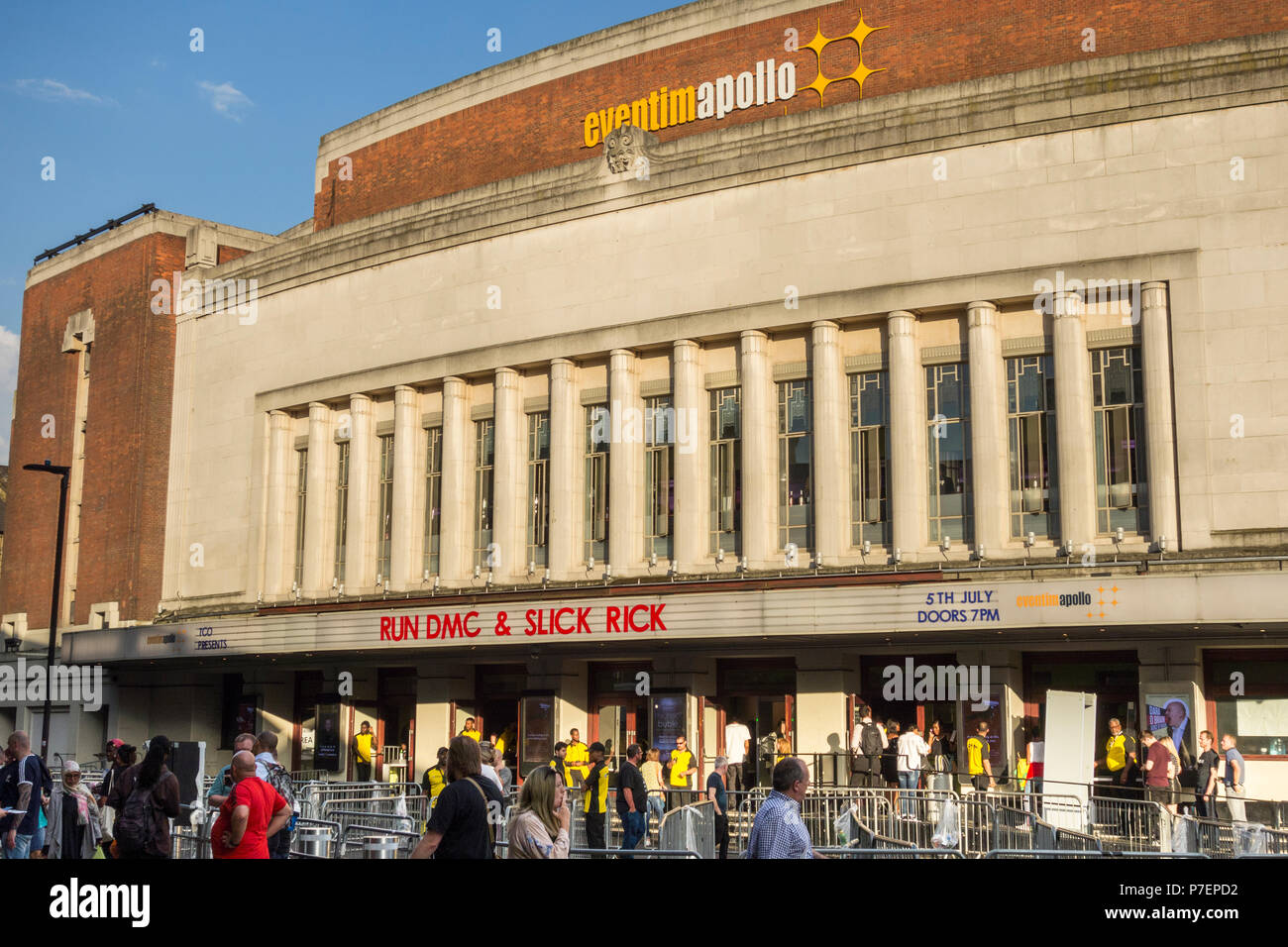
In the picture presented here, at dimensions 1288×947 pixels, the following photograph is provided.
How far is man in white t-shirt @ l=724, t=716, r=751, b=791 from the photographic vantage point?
28.2 m

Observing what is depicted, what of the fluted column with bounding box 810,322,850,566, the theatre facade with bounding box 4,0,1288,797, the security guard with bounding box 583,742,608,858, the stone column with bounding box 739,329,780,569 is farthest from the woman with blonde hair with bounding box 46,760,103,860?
the fluted column with bounding box 810,322,850,566

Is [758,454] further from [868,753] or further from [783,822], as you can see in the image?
[783,822]

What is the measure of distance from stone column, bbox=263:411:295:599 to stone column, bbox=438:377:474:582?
5.43m

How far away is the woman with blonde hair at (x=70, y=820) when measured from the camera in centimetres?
1420

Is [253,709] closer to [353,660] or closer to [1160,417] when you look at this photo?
[353,660]

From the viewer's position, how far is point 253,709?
37344 mm

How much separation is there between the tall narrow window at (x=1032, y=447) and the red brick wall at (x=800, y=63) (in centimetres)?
818

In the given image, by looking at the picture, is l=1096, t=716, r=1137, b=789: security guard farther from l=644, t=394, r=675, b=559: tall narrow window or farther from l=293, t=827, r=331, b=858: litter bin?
l=293, t=827, r=331, b=858: litter bin

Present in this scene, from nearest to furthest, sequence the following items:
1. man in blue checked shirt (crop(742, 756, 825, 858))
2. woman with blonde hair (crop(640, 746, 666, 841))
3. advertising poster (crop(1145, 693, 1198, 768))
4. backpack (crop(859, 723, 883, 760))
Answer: man in blue checked shirt (crop(742, 756, 825, 858)) → woman with blonde hair (crop(640, 746, 666, 841)) → advertising poster (crop(1145, 693, 1198, 768)) → backpack (crop(859, 723, 883, 760))


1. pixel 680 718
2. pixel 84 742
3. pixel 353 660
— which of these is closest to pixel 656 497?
pixel 680 718

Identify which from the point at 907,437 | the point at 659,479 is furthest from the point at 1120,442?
the point at 659,479

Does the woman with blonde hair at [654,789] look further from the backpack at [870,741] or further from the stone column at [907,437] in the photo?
the stone column at [907,437]

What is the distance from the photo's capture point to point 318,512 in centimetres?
3534

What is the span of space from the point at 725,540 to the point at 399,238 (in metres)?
12.2
